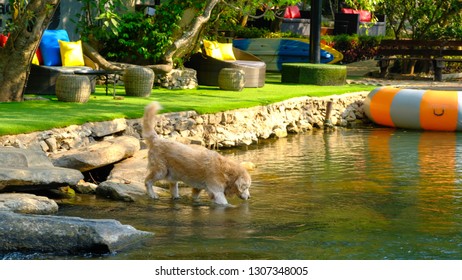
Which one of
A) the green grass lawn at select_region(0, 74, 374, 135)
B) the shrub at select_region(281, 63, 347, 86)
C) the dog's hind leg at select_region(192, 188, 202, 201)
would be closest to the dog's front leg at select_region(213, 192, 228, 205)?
the dog's hind leg at select_region(192, 188, 202, 201)

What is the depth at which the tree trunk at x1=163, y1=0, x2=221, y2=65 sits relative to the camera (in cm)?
1955

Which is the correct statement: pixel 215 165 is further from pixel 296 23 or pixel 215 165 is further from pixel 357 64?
pixel 296 23

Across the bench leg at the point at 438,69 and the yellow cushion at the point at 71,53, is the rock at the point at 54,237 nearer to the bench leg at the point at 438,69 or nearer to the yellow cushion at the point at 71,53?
the yellow cushion at the point at 71,53

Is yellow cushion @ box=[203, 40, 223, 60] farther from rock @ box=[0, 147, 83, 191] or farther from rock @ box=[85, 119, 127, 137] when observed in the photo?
rock @ box=[0, 147, 83, 191]

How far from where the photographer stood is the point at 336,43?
99.1 feet

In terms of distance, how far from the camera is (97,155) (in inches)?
470

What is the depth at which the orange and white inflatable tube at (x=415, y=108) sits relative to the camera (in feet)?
62.7

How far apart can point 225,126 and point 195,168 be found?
19.6 feet

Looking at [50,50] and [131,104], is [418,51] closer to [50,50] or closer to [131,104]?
[50,50]

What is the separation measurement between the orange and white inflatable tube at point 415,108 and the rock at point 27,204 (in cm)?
1104

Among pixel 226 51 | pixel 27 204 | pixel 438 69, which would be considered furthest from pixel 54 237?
pixel 438 69

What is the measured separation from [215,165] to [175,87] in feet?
31.9

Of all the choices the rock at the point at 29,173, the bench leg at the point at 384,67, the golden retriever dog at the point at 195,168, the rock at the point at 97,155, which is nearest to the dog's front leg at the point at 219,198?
the golden retriever dog at the point at 195,168
